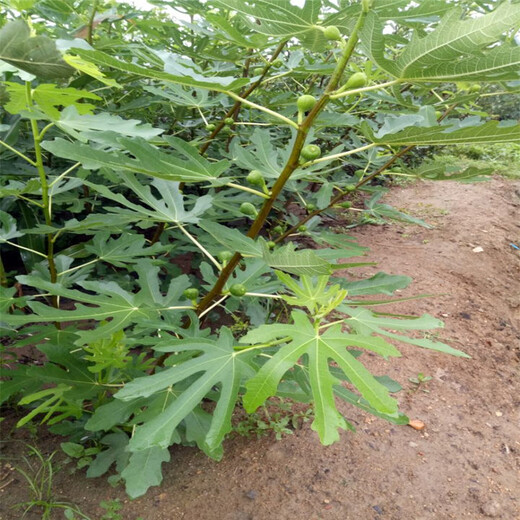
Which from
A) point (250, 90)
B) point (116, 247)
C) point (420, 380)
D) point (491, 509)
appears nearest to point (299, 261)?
point (116, 247)

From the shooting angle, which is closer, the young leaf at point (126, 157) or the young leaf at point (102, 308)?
the young leaf at point (126, 157)

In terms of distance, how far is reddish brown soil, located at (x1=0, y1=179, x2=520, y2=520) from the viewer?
146 centimetres

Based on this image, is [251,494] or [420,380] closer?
[251,494]

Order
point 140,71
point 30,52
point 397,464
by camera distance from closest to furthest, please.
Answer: point 30,52 → point 140,71 → point 397,464

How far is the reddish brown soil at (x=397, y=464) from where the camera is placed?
1.46 meters

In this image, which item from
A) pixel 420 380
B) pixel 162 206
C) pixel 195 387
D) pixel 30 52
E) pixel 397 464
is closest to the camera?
pixel 30 52

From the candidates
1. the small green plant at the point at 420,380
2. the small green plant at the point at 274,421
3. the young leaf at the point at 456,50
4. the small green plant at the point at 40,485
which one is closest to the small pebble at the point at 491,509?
the small green plant at the point at 420,380

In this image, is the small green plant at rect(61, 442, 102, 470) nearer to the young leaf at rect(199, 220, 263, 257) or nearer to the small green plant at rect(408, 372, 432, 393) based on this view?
the young leaf at rect(199, 220, 263, 257)

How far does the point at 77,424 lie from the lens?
4.87 feet

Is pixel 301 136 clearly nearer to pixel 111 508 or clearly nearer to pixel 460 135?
pixel 460 135

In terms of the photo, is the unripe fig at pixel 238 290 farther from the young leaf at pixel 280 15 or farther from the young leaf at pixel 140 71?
the young leaf at pixel 280 15

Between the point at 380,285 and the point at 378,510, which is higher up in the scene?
the point at 380,285

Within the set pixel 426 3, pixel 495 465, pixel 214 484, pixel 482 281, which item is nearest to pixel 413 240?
pixel 482 281

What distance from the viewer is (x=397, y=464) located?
171 centimetres
